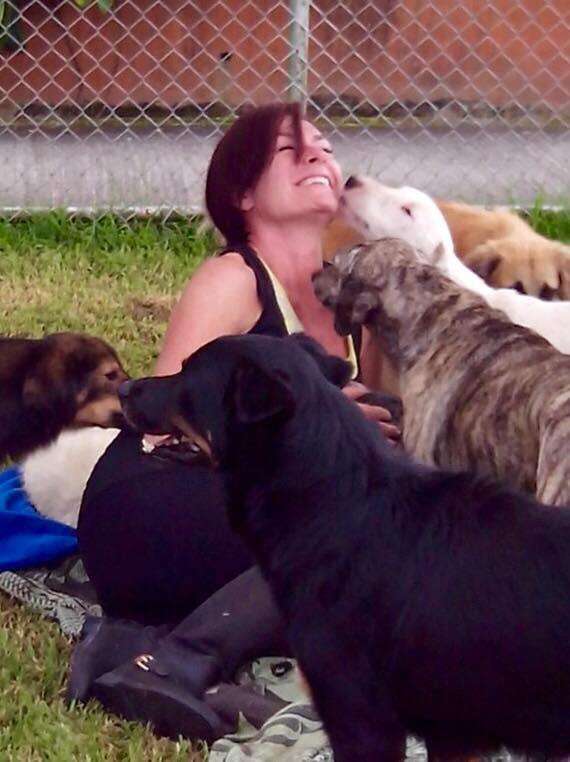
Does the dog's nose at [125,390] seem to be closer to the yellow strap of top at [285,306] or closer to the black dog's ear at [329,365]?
the black dog's ear at [329,365]

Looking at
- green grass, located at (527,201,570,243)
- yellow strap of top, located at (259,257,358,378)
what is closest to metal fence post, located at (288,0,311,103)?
green grass, located at (527,201,570,243)

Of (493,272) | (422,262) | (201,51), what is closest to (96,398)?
(422,262)

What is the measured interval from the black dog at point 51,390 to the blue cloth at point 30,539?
0.83ft

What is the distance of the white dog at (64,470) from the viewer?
14.8 feet

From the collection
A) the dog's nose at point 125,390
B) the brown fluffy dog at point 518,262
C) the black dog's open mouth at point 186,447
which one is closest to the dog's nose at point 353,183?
the brown fluffy dog at point 518,262

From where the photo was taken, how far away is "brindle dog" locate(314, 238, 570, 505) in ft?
12.4

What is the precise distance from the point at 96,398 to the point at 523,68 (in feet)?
18.7

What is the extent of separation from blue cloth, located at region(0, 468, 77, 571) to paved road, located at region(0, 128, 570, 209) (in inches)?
133

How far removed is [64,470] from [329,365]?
1723 millimetres

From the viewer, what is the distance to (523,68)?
9375mm

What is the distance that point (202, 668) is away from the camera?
11.6 feet

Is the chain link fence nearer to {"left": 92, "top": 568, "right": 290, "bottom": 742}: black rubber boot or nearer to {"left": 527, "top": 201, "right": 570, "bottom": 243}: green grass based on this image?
{"left": 527, "top": 201, "right": 570, "bottom": 243}: green grass

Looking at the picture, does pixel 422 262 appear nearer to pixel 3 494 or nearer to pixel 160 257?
pixel 3 494

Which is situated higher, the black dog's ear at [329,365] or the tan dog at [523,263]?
the black dog's ear at [329,365]
